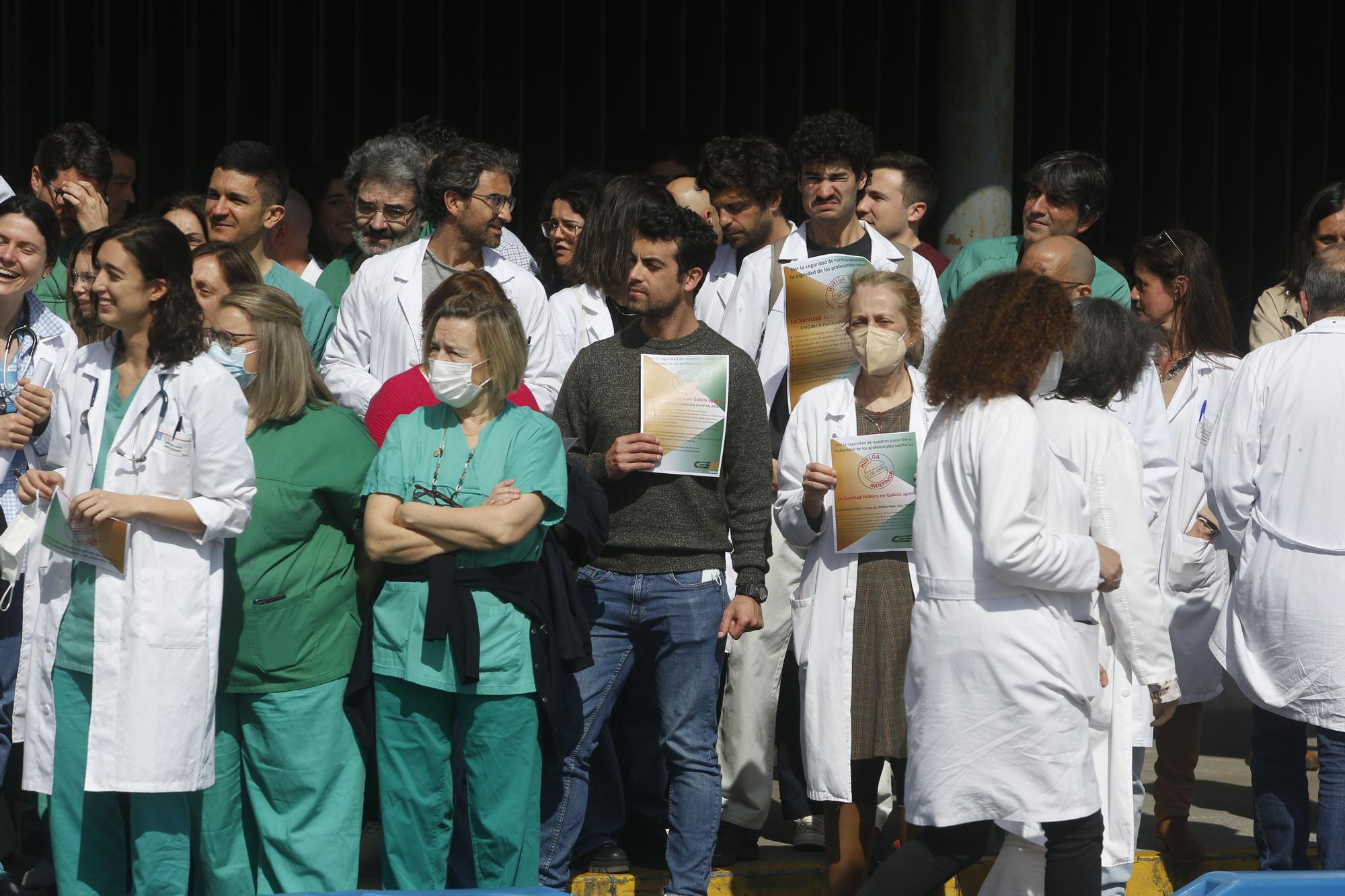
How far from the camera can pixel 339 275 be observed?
19.2ft

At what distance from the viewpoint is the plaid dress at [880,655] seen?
4.32 metres

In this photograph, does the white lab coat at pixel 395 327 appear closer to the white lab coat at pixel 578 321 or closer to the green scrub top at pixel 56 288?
the white lab coat at pixel 578 321

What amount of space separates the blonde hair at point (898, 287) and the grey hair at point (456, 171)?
1.38 m

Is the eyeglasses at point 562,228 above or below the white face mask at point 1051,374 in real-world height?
above

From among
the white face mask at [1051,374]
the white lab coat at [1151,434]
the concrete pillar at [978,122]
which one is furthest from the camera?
the concrete pillar at [978,122]

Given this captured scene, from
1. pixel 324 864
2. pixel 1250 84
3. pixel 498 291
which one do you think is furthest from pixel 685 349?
pixel 1250 84

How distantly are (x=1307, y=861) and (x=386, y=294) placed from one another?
3339mm

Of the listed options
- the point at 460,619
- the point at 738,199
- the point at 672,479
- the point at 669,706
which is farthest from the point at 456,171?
the point at 669,706

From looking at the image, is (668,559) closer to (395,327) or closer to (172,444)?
(395,327)

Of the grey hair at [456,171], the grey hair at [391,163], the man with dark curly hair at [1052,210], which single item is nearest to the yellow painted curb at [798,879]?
the man with dark curly hair at [1052,210]

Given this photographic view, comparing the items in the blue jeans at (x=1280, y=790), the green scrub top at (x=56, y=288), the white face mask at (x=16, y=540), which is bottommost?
the blue jeans at (x=1280, y=790)

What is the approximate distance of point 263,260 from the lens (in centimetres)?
558

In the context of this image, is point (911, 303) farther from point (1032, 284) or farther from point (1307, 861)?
point (1307, 861)

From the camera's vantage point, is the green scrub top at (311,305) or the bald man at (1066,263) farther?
the green scrub top at (311,305)
